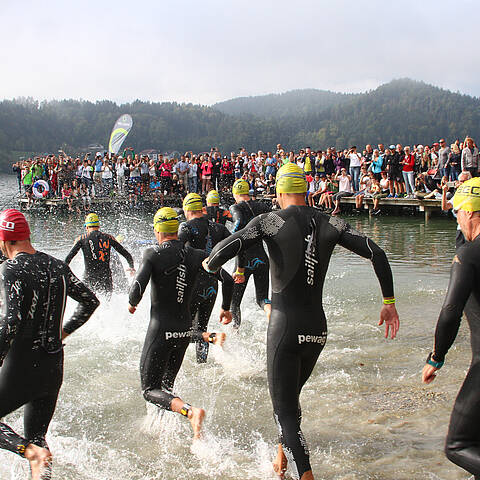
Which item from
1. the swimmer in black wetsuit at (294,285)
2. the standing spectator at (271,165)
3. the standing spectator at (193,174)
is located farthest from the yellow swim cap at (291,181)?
the standing spectator at (193,174)

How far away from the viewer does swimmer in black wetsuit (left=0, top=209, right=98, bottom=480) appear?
314 centimetres

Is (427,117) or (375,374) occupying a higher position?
(427,117)

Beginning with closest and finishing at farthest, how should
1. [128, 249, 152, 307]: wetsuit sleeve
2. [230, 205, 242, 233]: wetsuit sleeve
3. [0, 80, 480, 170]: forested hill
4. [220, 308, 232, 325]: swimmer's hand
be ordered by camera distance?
1. [128, 249, 152, 307]: wetsuit sleeve
2. [220, 308, 232, 325]: swimmer's hand
3. [230, 205, 242, 233]: wetsuit sleeve
4. [0, 80, 480, 170]: forested hill

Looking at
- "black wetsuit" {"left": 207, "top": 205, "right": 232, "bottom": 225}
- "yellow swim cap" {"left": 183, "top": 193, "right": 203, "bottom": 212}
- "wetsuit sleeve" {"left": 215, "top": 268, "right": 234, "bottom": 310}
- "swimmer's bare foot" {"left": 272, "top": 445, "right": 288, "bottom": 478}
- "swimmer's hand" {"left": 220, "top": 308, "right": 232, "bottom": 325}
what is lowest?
"swimmer's bare foot" {"left": 272, "top": 445, "right": 288, "bottom": 478}

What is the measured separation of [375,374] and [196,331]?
2079 millimetres

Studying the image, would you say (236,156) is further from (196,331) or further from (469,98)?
(469,98)

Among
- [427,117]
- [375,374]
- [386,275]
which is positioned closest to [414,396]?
[375,374]

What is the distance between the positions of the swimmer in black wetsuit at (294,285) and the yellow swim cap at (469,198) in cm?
64

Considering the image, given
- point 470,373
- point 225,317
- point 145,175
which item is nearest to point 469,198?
point 470,373

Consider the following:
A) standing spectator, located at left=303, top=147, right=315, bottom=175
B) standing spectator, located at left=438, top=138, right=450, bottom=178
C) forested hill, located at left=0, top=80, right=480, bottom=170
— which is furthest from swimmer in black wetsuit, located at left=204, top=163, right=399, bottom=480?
forested hill, located at left=0, top=80, right=480, bottom=170

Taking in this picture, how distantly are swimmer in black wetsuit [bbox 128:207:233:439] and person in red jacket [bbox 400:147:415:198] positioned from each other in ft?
52.7

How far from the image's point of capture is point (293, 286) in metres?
3.45

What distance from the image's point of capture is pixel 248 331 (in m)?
7.61

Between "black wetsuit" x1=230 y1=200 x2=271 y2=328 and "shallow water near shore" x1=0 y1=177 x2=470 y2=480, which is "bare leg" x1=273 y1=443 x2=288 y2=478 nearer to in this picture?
"shallow water near shore" x1=0 y1=177 x2=470 y2=480
